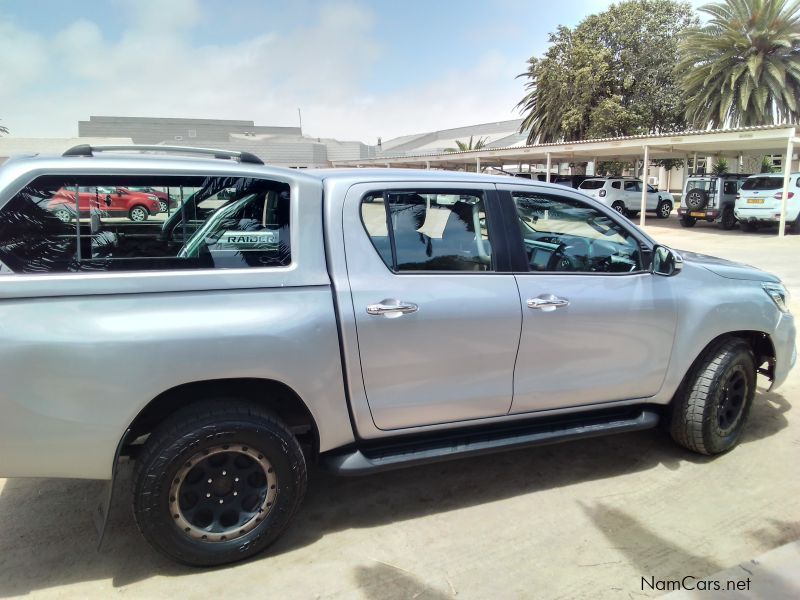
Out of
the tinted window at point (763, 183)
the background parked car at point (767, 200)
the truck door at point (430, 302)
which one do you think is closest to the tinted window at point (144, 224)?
the truck door at point (430, 302)

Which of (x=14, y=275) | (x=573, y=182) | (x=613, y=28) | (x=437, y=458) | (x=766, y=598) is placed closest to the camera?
(x=14, y=275)

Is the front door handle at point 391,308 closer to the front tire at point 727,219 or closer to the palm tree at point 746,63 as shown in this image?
the front tire at point 727,219

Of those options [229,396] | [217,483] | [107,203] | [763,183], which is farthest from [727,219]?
[107,203]

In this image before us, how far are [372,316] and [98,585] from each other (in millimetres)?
1714

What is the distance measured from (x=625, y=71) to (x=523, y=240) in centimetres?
3344

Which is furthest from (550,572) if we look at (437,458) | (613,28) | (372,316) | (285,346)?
(613,28)

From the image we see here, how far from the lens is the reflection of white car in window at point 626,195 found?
25.4 m

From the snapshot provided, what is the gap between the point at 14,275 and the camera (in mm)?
2188

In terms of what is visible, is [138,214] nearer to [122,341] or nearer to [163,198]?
[163,198]

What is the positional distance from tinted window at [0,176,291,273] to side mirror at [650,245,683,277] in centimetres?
224

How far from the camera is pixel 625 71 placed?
31.7 meters

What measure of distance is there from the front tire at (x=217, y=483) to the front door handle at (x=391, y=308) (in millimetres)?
683

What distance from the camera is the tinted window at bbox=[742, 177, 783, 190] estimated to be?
63.0ft

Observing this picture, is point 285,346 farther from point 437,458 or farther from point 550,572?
point 550,572
